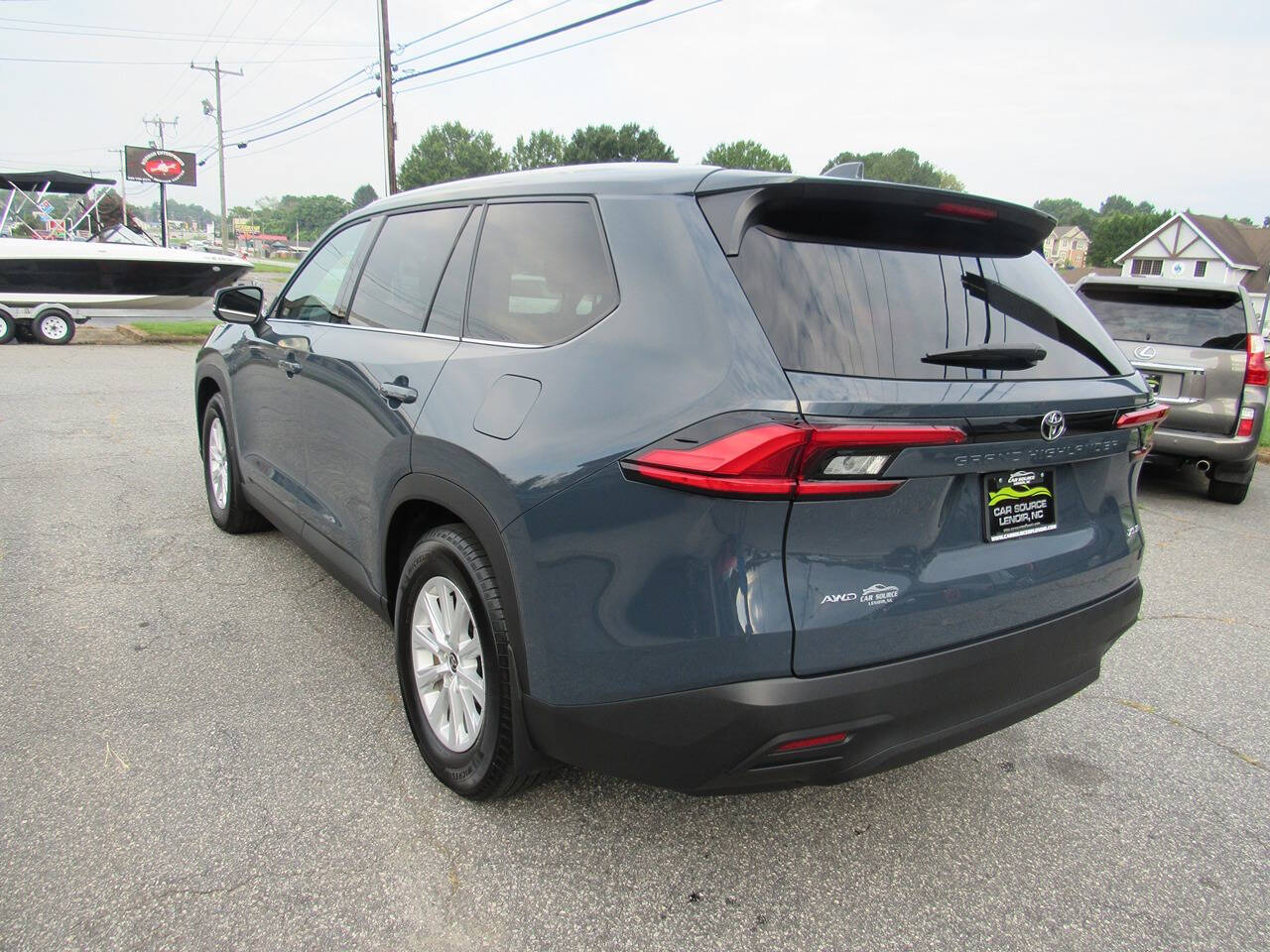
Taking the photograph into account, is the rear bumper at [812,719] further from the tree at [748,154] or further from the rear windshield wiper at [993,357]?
the tree at [748,154]

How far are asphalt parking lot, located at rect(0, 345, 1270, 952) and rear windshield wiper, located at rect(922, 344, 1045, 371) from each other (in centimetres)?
137

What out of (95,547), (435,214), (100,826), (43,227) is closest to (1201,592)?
(435,214)

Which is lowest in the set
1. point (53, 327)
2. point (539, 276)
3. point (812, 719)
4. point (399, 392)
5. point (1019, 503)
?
point (812, 719)

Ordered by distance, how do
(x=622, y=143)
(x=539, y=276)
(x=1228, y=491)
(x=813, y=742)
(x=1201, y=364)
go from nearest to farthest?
(x=813, y=742), (x=539, y=276), (x=1201, y=364), (x=1228, y=491), (x=622, y=143)

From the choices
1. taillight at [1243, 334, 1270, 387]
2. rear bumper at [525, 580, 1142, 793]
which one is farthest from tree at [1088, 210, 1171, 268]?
rear bumper at [525, 580, 1142, 793]

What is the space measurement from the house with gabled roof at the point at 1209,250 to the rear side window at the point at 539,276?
68.6 meters

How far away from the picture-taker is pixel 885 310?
79.8 inches

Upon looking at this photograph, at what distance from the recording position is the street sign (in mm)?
38500

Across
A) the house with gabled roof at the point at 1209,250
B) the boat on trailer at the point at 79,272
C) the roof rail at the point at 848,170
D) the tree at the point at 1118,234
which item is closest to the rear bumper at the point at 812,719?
the roof rail at the point at 848,170

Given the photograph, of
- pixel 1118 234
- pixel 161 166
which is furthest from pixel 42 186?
pixel 1118 234

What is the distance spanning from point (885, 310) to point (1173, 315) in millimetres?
6034

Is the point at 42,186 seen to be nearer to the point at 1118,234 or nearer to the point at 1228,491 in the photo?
the point at 1228,491

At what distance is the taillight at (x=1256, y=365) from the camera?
6.44m

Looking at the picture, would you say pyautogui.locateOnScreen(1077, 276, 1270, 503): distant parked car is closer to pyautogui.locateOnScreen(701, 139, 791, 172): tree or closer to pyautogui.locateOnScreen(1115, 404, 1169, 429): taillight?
pyautogui.locateOnScreen(1115, 404, 1169, 429): taillight
